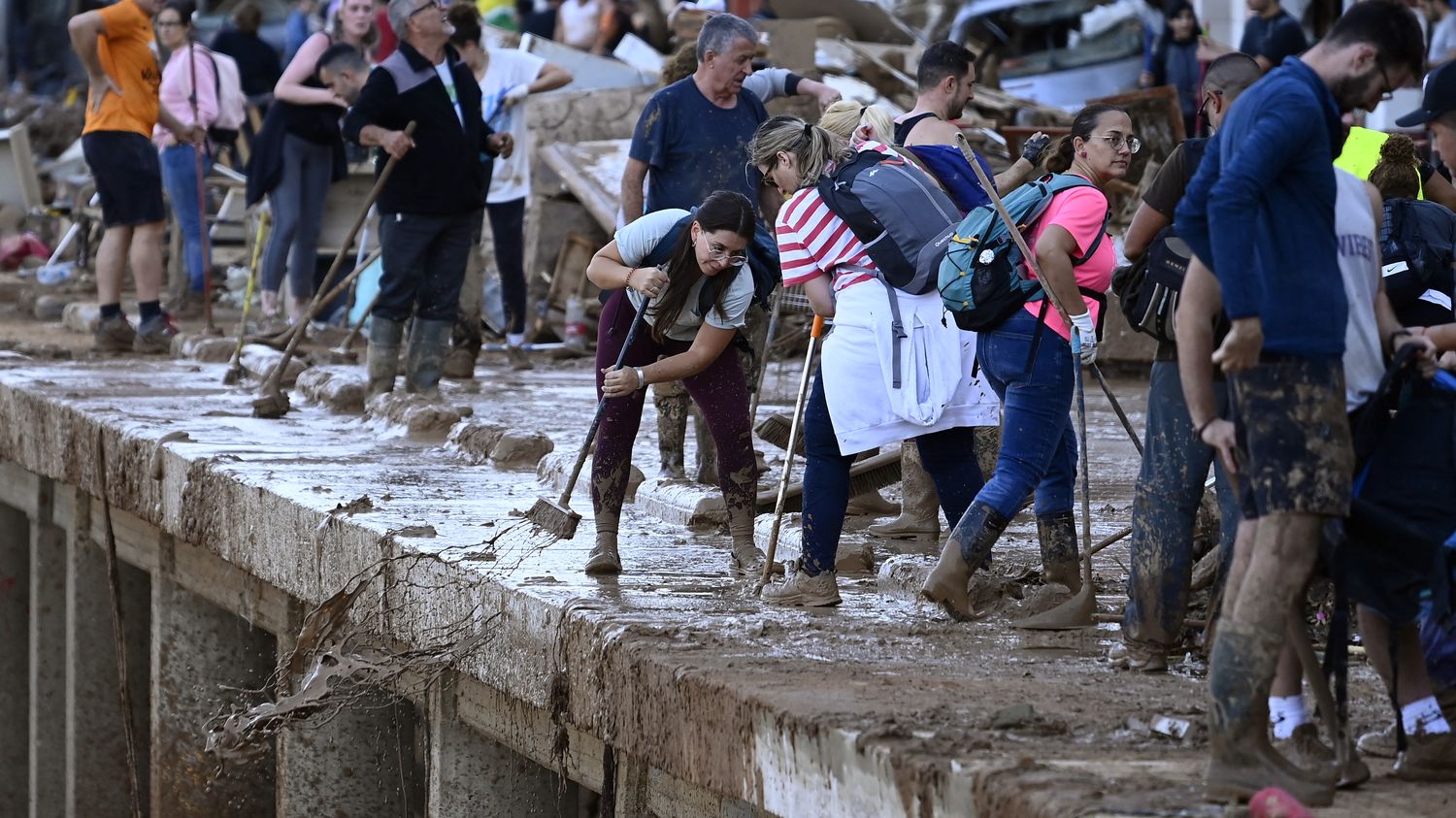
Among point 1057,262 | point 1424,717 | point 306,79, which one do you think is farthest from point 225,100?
point 1424,717

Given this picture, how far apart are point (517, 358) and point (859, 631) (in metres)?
7.00

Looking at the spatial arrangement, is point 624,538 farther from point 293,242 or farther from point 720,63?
point 293,242

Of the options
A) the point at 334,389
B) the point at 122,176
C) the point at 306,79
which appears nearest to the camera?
the point at 334,389

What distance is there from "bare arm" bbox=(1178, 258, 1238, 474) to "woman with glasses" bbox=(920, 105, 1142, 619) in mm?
1197

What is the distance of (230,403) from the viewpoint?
9.86 meters

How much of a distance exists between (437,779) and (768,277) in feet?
7.15

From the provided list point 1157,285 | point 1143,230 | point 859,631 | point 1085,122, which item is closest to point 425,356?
point 859,631

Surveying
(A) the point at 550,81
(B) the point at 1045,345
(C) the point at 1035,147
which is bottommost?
(B) the point at 1045,345

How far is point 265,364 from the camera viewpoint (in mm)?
10977

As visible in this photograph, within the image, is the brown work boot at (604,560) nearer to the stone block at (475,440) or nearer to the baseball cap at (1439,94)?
the stone block at (475,440)

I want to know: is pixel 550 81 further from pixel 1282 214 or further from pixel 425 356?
pixel 1282 214

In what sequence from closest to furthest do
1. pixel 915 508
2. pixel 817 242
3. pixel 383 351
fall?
pixel 817 242
pixel 915 508
pixel 383 351

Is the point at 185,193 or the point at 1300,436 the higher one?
the point at 185,193

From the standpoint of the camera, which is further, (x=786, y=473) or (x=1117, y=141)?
(x=786, y=473)
